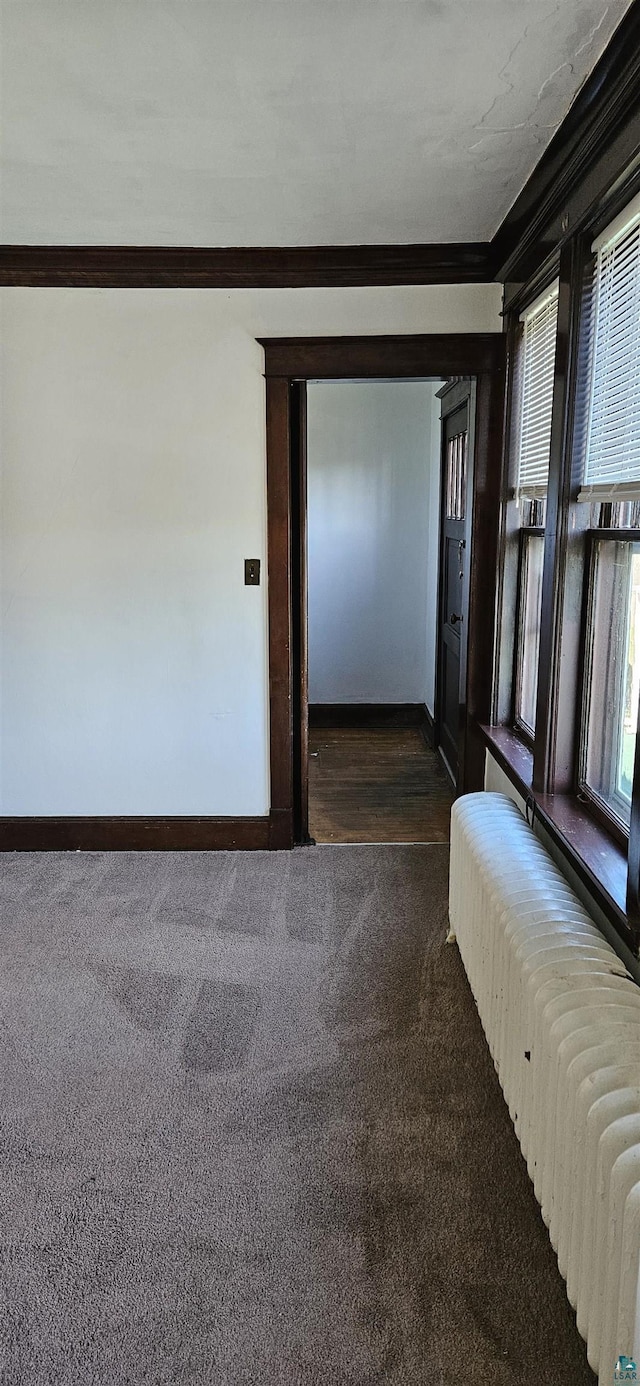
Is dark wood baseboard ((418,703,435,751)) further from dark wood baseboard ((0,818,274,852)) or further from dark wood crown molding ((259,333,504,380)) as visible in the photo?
dark wood crown molding ((259,333,504,380))

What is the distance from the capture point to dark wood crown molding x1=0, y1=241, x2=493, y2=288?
129 inches

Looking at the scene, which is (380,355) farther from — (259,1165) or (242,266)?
(259,1165)

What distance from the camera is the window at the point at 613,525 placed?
6.59 feet

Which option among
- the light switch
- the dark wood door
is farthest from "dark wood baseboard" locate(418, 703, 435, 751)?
the light switch

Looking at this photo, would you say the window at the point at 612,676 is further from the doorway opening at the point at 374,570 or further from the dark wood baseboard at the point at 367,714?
the dark wood baseboard at the point at 367,714

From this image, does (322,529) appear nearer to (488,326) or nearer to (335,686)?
(335,686)

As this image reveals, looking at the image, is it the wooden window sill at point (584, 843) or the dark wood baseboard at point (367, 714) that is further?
the dark wood baseboard at point (367, 714)

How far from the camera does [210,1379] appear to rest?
4.81ft

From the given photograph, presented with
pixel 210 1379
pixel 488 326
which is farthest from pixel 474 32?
pixel 210 1379

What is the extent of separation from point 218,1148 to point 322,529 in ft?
15.0

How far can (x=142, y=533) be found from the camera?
3.61 metres

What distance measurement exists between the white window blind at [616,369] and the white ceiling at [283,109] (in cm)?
38

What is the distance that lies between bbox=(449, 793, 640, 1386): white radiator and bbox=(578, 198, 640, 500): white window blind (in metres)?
0.97

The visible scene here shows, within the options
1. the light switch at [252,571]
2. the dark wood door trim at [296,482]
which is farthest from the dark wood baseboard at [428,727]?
the light switch at [252,571]
